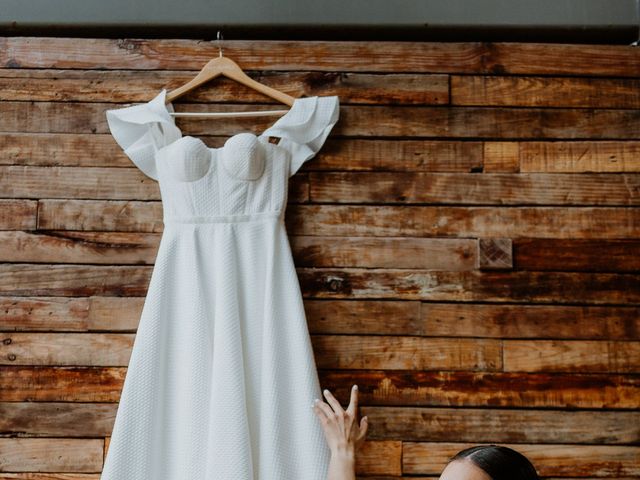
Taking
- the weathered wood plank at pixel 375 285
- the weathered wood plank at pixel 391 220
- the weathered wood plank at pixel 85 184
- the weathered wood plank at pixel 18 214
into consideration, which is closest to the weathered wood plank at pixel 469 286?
the weathered wood plank at pixel 375 285

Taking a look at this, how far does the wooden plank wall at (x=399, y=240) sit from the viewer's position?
1.81m

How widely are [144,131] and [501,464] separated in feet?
3.99

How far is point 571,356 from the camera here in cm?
184

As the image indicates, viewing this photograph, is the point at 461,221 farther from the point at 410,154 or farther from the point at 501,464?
the point at 501,464

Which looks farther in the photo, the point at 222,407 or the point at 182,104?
the point at 182,104

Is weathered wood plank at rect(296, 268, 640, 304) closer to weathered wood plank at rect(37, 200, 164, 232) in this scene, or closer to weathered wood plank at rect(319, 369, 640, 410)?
weathered wood plank at rect(319, 369, 640, 410)

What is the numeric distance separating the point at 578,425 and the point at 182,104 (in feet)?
4.51

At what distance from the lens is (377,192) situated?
1893mm

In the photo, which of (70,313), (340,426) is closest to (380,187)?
(340,426)

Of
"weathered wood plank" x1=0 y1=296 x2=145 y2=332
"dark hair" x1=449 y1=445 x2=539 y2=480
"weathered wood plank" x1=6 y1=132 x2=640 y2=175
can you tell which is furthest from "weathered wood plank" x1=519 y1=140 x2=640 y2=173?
"weathered wood plank" x1=0 y1=296 x2=145 y2=332

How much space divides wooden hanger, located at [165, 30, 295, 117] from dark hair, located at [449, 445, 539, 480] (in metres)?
1.01

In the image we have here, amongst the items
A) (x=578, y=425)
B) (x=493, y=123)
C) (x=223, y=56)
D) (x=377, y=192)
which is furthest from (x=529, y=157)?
(x=223, y=56)

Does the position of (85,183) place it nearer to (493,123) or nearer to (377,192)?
(377,192)

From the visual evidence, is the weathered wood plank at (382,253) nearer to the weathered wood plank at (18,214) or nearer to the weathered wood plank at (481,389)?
→ the weathered wood plank at (481,389)
